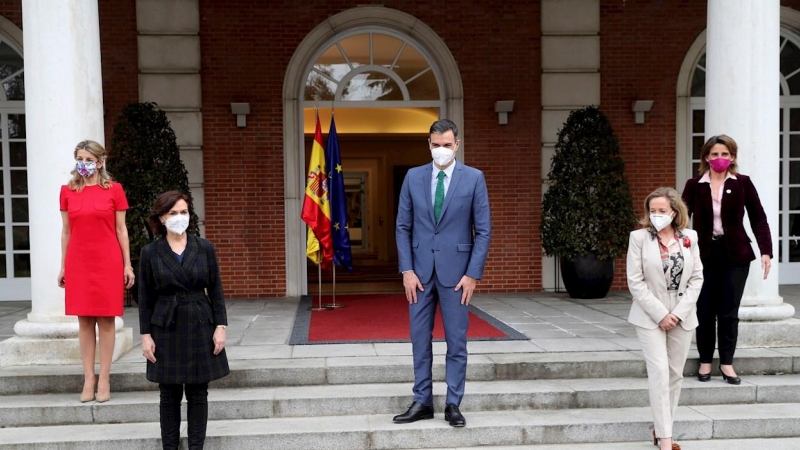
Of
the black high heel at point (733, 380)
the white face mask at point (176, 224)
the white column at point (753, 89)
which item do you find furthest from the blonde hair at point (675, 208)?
the white face mask at point (176, 224)

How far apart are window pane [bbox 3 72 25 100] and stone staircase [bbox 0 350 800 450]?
585 cm

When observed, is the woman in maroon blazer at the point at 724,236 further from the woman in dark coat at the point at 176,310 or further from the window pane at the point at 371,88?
the window pane at the point at 371,88

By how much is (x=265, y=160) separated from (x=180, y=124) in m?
1.22

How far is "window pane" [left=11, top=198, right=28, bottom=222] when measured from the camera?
9.81 meters

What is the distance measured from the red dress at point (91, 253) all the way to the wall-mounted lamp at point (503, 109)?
6094 millimetres

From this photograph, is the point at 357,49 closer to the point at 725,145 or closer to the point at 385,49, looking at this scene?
the point at 385,49

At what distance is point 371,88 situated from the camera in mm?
10227

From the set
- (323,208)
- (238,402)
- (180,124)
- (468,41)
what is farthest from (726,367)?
(180,124)

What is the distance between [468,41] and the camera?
9.96m

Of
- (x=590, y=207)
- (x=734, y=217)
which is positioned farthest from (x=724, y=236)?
(x=590, y=207)

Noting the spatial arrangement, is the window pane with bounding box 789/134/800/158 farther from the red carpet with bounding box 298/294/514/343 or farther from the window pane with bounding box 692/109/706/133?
the red carpet with bounding box 298/294/514/343

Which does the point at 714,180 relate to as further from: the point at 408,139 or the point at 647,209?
the point at 408,139

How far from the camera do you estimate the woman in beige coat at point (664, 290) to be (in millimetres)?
4133

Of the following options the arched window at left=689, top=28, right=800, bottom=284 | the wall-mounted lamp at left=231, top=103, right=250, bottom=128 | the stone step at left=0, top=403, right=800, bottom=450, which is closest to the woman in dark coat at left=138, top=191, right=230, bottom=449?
the stone step at left=0, top=403, right=800, bottom=450
